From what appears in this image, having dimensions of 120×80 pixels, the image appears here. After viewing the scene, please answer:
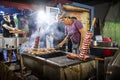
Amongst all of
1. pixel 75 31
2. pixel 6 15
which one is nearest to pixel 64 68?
pixel 75 31

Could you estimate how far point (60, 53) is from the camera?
131 inches

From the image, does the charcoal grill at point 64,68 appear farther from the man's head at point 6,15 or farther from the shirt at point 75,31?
the man's head at point 6,15

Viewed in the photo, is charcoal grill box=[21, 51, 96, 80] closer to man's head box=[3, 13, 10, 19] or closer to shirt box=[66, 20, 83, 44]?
shirt box=[66, 20, 83, 44]

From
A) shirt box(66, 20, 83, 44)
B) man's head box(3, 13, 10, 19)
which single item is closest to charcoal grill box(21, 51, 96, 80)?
shirt box(66, 20, 83, 44)

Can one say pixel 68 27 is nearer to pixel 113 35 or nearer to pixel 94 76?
pixel 94 76

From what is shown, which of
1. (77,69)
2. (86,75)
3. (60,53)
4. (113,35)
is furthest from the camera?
→ (113,35)

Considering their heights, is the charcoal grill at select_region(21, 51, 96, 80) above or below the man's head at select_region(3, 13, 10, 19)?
below

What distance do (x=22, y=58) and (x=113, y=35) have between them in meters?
6.19

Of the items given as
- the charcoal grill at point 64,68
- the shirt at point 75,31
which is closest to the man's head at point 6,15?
the shirt at point 75,31

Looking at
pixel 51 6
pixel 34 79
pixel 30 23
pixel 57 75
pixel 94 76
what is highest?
pixel 51 6

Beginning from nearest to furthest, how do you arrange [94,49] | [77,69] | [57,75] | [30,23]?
[57,75] < [77,69] < [94,49] < [30,23]

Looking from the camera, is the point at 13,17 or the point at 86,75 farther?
the point at 13,17

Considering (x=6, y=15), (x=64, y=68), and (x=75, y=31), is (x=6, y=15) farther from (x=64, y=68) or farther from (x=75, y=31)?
(x=64, y=68)

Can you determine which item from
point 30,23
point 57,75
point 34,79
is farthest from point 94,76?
point 30,23
